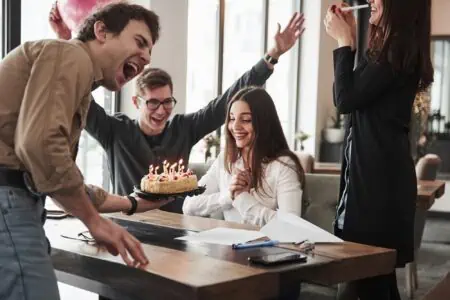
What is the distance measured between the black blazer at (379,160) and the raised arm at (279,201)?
40 centimetres

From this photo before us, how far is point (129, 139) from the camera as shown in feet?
9.32

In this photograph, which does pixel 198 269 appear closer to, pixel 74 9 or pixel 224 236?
pixel 224 236

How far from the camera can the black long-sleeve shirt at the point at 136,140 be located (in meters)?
2.84

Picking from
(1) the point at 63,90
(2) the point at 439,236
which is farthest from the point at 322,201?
(2) the point at 439,236

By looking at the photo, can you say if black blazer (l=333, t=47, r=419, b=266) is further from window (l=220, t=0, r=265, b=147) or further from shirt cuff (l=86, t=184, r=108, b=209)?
window (l=220, t=0, r=265, b=147)

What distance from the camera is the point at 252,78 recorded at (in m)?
2.89

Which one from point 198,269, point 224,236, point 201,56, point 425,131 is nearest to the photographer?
point 198,269

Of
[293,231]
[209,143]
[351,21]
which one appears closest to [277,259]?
[293,231]

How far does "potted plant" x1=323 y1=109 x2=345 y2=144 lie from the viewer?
7.16m

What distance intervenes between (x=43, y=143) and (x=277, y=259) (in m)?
0.61

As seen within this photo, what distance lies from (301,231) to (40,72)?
907 millimetres

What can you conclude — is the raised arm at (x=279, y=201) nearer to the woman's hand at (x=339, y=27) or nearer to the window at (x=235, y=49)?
the woman's hand at (x=339, y=27)

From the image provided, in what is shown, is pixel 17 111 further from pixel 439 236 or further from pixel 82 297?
pixel 439 236

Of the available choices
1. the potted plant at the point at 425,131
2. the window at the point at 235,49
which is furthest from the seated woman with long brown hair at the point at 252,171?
the potted plant at the point at 425,131
